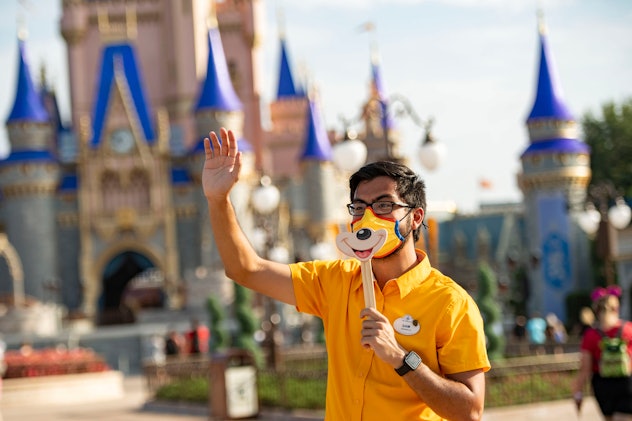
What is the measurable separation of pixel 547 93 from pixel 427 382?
35524 millimetres

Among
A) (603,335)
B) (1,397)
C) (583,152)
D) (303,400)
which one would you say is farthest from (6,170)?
(603,335)

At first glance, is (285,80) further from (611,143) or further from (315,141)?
(611,143)

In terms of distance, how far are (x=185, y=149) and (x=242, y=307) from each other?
28.1 metres

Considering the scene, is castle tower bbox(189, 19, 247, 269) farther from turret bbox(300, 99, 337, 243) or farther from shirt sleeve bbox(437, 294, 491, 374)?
shirt sleeve bbox(437, 294, 491, 374)

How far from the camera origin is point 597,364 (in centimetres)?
784

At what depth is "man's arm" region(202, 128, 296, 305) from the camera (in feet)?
12.9

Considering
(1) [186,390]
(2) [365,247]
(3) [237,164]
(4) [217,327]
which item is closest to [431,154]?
(1) [186,390]

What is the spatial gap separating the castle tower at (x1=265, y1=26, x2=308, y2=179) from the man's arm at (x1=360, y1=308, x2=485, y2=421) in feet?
163

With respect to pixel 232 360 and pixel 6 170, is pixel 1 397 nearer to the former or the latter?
pixel 232 360

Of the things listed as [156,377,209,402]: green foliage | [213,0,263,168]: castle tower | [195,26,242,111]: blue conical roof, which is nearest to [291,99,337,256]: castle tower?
[213,0,263,168]: castle tower

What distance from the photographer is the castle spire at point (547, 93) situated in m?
38.0

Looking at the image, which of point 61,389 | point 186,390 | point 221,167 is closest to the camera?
point 221,167

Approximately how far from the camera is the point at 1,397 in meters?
22.4

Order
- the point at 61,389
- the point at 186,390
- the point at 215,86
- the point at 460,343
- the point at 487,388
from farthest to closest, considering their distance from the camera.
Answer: the point at 215,86 < the point at 61,389 < the point at 186,390 < the point at 487,388 < the point at 460,343
